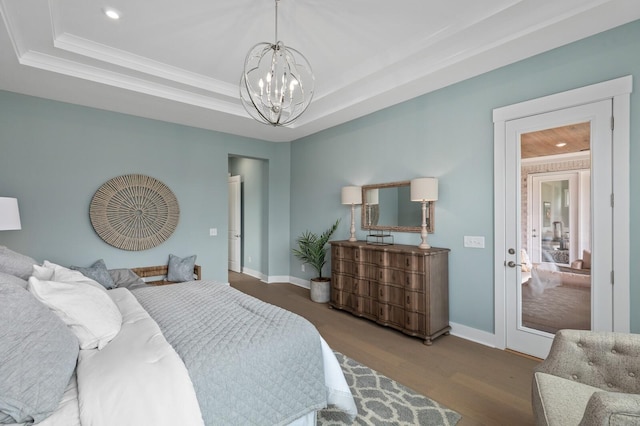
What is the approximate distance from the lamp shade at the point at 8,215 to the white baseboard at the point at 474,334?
447 centimetres

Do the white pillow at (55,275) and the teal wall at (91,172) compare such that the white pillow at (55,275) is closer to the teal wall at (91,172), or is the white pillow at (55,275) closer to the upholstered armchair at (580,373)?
the teal wall at (91,172)

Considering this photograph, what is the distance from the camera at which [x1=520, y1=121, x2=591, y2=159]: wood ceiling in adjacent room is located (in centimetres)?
247

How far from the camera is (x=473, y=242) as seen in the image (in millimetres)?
3113

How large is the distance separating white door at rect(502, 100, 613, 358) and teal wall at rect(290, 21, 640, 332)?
0.15 m

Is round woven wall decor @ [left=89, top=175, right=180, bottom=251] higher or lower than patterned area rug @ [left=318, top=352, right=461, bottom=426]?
higher

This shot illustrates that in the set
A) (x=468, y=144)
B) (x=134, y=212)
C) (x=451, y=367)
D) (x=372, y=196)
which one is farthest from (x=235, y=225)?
(x=451, y=367)

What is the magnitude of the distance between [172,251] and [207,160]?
151 cm

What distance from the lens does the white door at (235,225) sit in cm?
656

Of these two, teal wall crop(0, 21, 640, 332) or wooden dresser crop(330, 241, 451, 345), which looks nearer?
teal wall crop(0, 21, 640, 332)

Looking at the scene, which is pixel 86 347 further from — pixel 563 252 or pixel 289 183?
pixel 289 183

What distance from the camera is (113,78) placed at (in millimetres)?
3156

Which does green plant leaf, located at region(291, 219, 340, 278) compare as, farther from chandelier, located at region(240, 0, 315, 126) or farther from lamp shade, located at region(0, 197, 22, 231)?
lamp shade, located at region(0, 197, 22, 231)

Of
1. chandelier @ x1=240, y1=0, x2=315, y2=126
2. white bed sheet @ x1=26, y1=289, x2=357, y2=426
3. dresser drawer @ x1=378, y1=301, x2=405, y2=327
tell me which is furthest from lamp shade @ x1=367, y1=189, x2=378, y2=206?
white bed sheet @ x1=26, y1=289, x2=357, y2=426

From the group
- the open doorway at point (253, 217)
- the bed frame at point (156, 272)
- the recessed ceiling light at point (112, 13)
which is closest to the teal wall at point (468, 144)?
the open doorway at point (253, 217)
